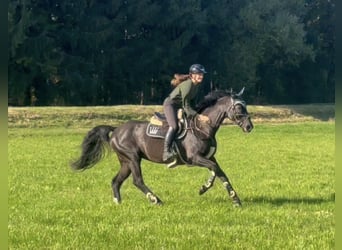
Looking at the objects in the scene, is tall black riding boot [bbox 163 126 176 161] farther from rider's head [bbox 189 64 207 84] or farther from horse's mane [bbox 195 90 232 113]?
rider's head [bbox 189 64 207 84]

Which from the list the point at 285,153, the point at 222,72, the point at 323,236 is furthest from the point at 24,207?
the point at 222,72

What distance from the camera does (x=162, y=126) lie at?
11141 millimetres

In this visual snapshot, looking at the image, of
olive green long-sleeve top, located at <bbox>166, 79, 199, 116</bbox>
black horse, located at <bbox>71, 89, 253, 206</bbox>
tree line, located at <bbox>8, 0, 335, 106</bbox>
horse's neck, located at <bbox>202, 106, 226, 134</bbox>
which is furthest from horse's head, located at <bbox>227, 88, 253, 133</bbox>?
tree line, located at <bbox>8, 0, 335, 106</bbox>

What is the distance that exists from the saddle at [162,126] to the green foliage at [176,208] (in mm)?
1217

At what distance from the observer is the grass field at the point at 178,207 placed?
7379mm

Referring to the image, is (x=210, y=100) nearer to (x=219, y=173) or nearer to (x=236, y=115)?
(x=236, y=115)

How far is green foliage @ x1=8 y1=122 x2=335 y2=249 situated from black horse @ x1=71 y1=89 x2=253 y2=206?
0.46m

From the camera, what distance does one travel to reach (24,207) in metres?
10.5

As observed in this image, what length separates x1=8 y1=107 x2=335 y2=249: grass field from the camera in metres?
7.38

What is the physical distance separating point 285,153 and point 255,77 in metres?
40.1

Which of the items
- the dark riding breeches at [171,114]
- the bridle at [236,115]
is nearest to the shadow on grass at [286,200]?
the bridle at [236,115]

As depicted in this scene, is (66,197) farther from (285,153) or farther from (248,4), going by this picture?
(248,4)

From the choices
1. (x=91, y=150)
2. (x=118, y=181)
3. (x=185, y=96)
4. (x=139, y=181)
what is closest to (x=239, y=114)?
(x=185, y=96)

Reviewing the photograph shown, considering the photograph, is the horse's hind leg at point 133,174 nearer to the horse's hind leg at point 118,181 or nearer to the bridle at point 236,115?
the horse's hind leg at point 118,181
